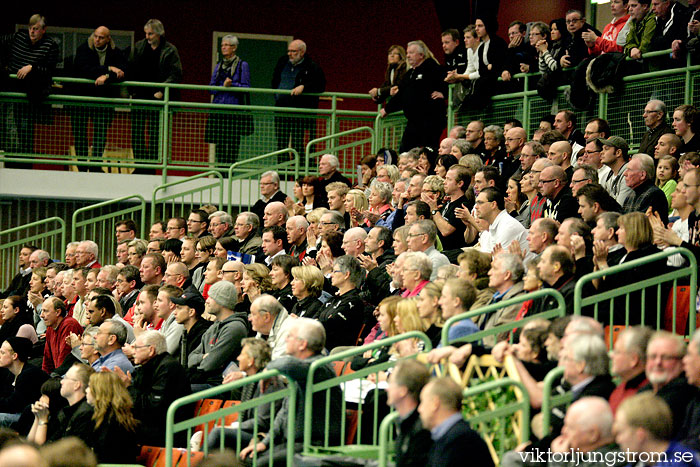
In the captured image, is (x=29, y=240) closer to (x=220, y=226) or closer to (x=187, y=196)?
(x=187, y=196)

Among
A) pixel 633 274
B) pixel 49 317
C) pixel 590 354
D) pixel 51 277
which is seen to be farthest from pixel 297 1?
pixel 590 354

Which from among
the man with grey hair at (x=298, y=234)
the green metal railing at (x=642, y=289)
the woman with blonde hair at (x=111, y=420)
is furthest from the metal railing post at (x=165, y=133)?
the green metal railing at (x=642, y=289)

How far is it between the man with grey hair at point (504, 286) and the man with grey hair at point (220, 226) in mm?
5396

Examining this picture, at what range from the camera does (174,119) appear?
1670 centimetres

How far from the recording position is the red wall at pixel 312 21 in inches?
765

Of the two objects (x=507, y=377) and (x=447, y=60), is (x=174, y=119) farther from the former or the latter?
(x=507, y=377)

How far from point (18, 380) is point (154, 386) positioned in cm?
205

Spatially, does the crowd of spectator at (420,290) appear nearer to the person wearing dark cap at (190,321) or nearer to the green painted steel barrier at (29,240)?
the person wearing dark cap at (190,321)

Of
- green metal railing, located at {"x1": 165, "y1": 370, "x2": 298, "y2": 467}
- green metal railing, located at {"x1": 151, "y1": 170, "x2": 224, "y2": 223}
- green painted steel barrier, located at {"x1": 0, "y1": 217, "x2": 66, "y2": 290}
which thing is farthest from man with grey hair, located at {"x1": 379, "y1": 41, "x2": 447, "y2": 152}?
green metal railing, located at {"x1": 165, "y1": 370, "x2": 298, "y2": 467}

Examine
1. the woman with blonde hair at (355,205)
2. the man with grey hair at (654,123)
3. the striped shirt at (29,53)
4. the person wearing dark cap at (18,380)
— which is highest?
the striped shirt at (29,53)

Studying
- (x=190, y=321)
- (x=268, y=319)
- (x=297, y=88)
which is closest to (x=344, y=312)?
(x=268, y=319)

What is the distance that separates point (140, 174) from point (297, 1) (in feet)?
16.2

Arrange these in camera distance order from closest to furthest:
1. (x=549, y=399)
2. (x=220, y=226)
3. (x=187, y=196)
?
(x=549, y=399) → (x=220, y=226) → (x=187, y=196)

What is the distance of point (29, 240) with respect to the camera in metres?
16.0
